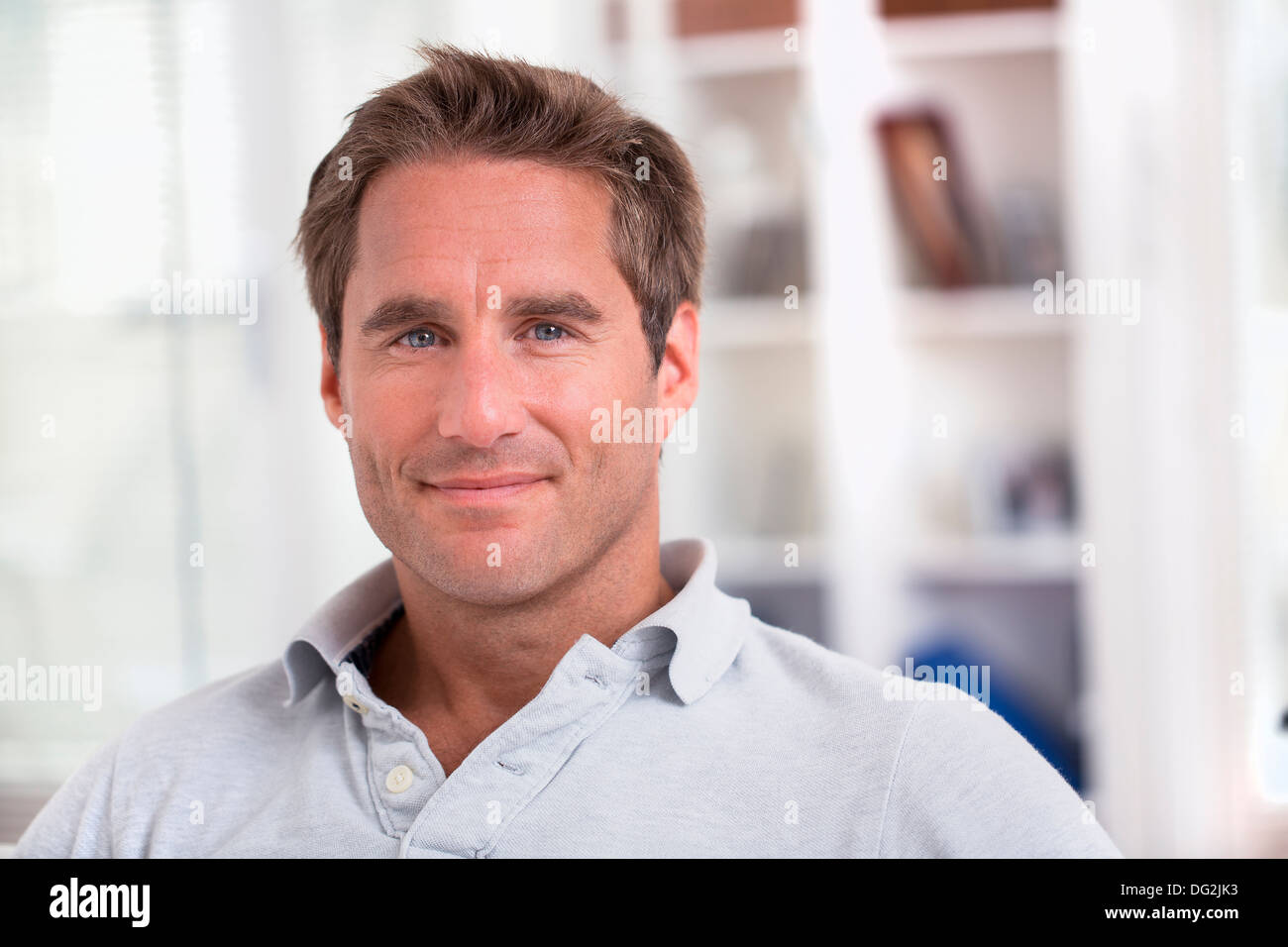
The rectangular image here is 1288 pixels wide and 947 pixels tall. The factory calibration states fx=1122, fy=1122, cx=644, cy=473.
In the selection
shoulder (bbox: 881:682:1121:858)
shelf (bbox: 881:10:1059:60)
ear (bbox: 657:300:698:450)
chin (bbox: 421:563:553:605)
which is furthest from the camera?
shelf (bbox: 881:10:1059:60)

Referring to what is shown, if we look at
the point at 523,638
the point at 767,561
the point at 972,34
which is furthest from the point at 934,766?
the point at 972,34

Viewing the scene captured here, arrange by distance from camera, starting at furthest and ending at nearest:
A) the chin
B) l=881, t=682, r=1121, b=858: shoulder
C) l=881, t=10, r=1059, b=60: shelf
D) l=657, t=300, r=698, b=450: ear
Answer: l=881, t=10, r=1059, b=60: shelf
l=657, t=300, r=698, b=450: ear
the chin
l=881, t=682, r=1121, b=858: shoulder

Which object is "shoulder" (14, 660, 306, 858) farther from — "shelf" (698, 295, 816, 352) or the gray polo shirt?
"shelf" (698, 295, 816, 352)

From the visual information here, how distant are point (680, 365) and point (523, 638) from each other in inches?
12.5

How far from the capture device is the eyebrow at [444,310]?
37.2 inches

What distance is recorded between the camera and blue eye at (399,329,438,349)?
0.96 meters

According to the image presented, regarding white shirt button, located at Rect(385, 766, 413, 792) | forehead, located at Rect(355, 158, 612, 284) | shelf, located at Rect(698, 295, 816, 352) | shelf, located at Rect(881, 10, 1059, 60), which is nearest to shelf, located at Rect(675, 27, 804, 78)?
shelf, located at Rect(881, 10, 1059, 60)

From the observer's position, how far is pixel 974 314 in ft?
6.92

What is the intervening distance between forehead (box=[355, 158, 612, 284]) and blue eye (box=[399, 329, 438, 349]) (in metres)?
0.05

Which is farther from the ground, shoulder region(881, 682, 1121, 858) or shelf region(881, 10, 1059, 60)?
shelf region(881, 10, 1059, 60)

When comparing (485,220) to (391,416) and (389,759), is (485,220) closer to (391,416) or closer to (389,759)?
(391,416)
